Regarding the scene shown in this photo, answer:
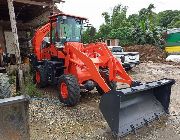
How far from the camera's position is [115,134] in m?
5.17

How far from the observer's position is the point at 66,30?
27.8 feet

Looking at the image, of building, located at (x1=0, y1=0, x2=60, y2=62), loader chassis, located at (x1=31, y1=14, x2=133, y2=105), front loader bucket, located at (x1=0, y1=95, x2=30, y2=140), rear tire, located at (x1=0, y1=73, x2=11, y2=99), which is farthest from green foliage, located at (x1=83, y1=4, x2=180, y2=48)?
front loader bucket, located at (x1=0, y1=95, x2=30, y2=140)

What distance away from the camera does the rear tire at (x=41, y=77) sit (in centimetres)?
885

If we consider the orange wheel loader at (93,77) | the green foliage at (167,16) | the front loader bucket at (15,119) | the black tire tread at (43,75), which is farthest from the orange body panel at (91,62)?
the green foliage at (167,16)

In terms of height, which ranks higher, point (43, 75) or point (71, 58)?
point (71, 58)

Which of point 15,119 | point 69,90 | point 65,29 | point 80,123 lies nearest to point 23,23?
point 65,29

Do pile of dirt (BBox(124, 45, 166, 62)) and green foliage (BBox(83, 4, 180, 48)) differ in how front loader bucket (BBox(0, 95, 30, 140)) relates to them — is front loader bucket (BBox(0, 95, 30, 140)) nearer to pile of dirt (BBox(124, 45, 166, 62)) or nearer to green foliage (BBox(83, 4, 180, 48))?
green foliage (BBox(83, 4, 180, 48))

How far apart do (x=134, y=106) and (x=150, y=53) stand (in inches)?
618

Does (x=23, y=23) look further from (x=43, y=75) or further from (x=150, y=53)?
(x=150, y=53)

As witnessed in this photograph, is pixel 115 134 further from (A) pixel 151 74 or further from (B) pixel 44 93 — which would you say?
(A) pixel 151 74

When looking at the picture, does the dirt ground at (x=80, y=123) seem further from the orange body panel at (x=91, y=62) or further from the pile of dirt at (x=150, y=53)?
the pile of dirt at (x=150, y=53)

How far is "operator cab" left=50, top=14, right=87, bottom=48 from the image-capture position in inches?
330

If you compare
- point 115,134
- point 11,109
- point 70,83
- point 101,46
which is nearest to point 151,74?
point 101,46

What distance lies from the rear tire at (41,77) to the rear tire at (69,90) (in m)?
1.71
